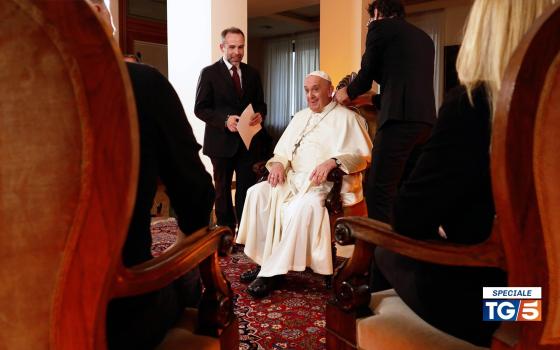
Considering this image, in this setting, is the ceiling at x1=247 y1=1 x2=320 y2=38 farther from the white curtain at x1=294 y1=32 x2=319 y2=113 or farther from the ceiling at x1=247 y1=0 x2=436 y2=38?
the white curtain at x1=294 y1=32 x2=319 y2=113

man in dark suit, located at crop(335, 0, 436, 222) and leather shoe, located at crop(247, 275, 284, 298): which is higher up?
man in dark suit, located at crop(335, 0, 436, 222)

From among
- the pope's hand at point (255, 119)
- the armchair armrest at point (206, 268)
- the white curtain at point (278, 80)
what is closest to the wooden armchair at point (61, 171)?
the armchair armrest at point (206, 268)

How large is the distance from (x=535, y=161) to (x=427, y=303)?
0.44 m

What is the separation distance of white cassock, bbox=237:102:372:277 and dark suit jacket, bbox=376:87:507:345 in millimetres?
1526

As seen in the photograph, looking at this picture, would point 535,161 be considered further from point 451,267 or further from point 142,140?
point 142,140

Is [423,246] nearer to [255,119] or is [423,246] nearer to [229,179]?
[255,119]

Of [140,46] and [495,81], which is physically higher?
[140,46]

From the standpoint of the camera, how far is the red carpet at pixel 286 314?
6.95 feet

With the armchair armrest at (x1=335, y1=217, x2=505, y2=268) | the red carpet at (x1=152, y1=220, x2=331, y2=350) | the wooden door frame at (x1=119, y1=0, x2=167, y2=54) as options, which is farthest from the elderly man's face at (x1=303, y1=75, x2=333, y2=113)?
the wooden door frame at (x1=119, y1=0, x2=167, y2=54)

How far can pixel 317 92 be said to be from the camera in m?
3.19

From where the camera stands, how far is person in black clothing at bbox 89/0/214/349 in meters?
1.00

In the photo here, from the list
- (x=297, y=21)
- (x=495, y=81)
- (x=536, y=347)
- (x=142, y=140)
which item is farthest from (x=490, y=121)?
(x=297, y=21)

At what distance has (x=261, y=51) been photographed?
13.1m

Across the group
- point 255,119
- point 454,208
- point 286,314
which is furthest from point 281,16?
point 454,208
